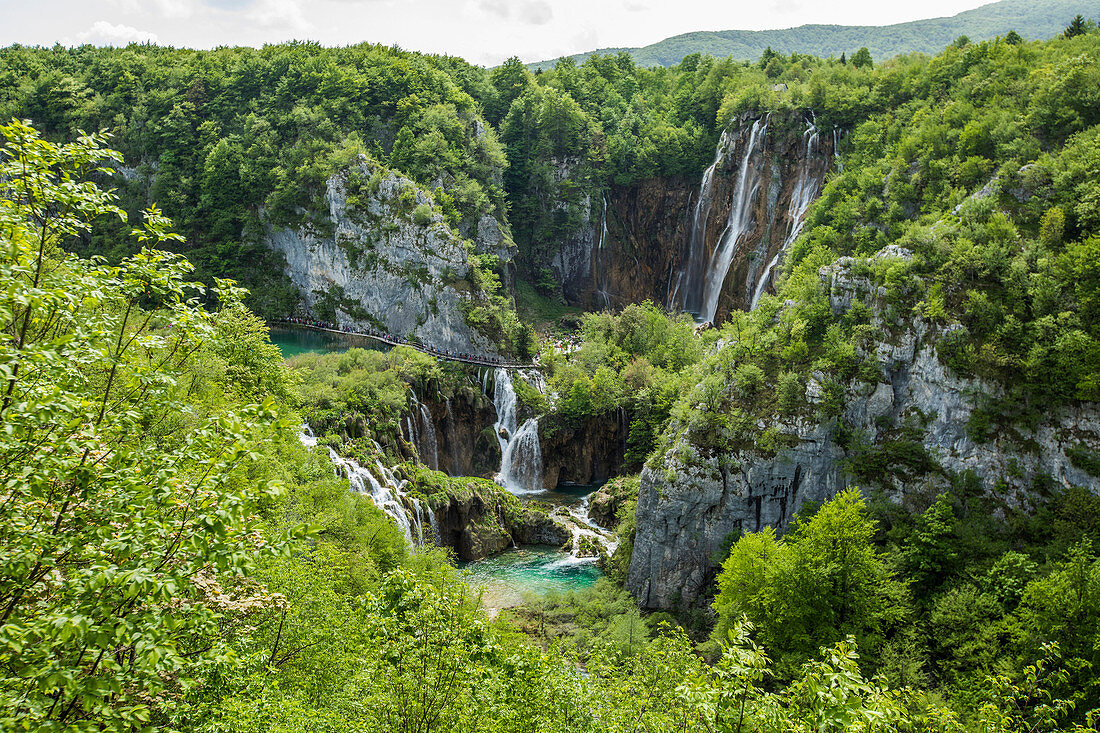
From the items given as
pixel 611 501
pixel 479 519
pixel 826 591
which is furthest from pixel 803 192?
pixel 826 591

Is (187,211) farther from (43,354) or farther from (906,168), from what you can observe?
(43,354)

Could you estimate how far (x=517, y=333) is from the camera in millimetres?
54438

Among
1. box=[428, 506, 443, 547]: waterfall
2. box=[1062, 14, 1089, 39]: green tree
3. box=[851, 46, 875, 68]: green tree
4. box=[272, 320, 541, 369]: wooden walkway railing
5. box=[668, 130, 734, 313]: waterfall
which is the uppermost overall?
box=[851, 46, 875, 68]: green tree

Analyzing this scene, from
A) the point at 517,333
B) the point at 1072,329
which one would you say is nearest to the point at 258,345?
the point at 517,333

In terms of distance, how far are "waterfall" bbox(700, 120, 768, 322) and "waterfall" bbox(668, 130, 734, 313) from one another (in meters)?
2.22

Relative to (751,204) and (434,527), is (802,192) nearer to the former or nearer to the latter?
(751,204)

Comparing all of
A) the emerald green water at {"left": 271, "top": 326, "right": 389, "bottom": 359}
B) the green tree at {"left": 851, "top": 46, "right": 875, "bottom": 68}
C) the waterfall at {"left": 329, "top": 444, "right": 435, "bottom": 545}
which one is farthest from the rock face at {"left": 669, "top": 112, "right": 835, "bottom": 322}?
the waterfall at {"left": 329, "top": 444, "right": 435, "bottom": 545}

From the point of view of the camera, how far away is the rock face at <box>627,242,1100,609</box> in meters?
25.1

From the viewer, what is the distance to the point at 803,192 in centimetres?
5256

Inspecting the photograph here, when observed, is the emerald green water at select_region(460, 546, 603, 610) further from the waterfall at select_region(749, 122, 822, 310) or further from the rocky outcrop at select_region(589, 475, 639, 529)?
the waterfall at select_region(749, 122, 822, 310)

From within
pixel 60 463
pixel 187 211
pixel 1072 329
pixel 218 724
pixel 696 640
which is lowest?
pixel 696 640

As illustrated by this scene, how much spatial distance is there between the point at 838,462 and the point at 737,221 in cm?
3403

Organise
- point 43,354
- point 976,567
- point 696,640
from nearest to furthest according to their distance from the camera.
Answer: point 43,354 → point 976,567 → point 696,640

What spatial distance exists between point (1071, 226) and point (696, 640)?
946 inches
